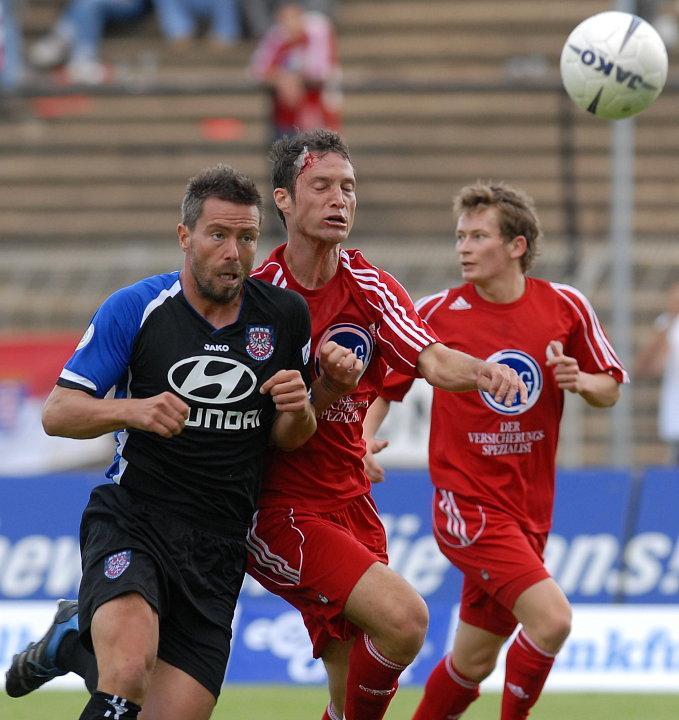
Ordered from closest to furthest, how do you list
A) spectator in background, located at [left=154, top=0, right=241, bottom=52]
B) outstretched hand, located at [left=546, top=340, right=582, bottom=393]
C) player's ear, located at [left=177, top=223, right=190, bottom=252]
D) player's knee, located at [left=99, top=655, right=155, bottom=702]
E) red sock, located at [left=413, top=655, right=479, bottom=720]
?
player's knee, located at [left=99, top=655, right=155, bottom=702], player's ear, located at [left=177, top=223, right=190, bottom=252], outstretched hand, located at [left=546, top=340, right=582, bottom=393], red sock, located at [left=413, top=655, right=479, bottom=720], spectator in background, located at [left=154, top=0, right=241, bottom=52]

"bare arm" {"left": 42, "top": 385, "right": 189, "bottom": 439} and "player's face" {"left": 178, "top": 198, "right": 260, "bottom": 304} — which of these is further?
"player's face" {"left": 178, "top": 198, "right": 260, "bottom": 304}

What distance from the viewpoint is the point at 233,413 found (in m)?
5.66

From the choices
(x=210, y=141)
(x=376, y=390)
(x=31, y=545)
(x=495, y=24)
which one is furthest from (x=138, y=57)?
(x=376, y=390)

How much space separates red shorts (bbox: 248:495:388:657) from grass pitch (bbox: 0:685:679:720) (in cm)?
191

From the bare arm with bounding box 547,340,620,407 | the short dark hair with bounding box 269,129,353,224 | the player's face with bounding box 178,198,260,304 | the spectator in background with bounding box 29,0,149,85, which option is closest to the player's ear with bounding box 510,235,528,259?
the bare arm with bounding box 547,340,620,407

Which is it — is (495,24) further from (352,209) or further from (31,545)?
(352,209)

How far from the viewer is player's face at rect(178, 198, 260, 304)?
18.4 ft

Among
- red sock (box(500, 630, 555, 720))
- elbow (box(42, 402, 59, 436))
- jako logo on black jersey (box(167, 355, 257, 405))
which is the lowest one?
red sock (box(500, 630, 555, 720))

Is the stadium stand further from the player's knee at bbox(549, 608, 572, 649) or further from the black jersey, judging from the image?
the black jersey

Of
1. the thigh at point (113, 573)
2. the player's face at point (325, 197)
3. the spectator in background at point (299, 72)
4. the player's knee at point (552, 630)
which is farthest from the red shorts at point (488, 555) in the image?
the spectator in background at point (299, 72)

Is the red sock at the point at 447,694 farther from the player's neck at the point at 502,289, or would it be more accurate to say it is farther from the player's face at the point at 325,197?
the player's face at the point at 325,197

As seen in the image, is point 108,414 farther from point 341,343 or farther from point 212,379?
point 341,343

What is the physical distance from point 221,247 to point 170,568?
3.94 feet

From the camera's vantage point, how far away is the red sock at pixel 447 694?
6961mm
